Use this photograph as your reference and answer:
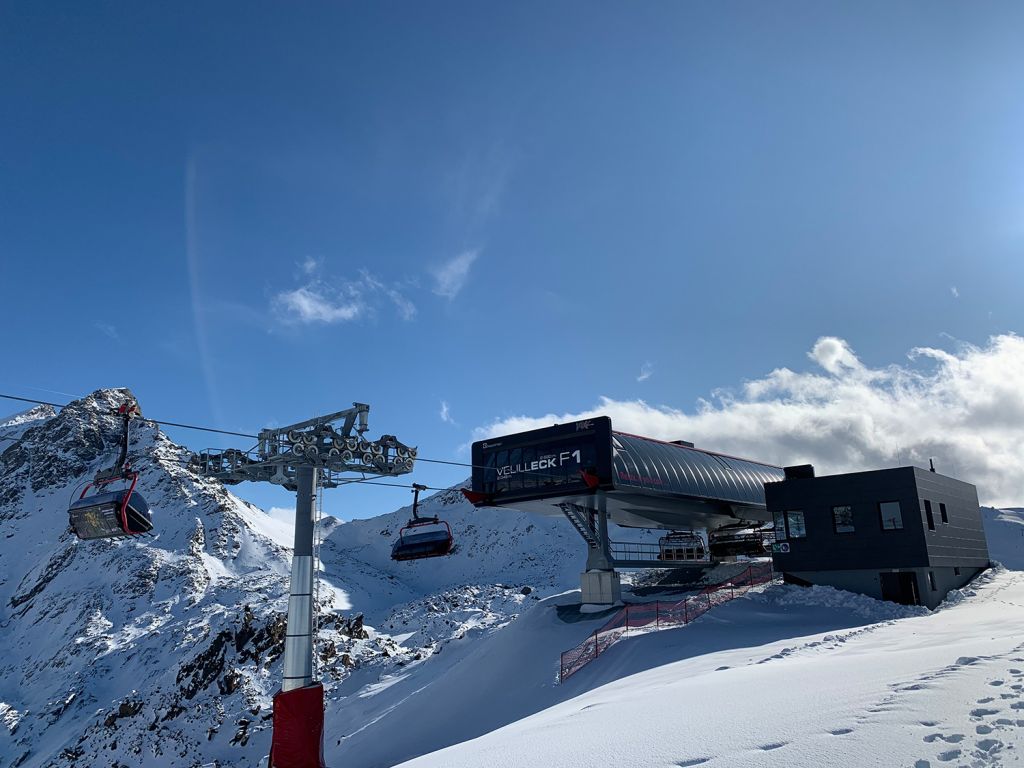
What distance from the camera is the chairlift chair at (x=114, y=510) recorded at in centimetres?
2028

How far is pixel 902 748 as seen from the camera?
687cm

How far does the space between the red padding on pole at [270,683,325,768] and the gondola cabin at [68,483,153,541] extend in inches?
262

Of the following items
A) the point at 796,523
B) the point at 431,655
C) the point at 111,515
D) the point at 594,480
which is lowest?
the point at 431,655

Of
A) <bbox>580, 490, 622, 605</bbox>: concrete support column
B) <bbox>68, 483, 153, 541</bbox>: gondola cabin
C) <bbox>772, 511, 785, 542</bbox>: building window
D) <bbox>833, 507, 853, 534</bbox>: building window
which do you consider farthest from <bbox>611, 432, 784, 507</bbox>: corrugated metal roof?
<bbox>68, 483, 153, 541</bbox>: gondola cabin

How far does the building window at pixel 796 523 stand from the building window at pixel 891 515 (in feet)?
12.1

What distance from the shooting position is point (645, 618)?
30891 mm

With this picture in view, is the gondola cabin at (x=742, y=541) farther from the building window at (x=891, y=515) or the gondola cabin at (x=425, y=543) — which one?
the gondola cabin at (x=425, y=543)

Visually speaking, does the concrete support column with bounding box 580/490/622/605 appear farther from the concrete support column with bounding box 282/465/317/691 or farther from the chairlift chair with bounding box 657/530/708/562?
the concrete support column with bounding box 282/465/317/691

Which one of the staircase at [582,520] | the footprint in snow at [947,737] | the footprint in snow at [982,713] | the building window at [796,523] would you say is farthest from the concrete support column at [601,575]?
the footprint in snow at [947,737]

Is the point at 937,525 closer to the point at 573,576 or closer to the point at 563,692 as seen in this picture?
the point at 563,692

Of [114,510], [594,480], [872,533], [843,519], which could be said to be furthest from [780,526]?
[114,510]

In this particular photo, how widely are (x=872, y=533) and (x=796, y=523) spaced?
365cm

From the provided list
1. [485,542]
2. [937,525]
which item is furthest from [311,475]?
[485,542]

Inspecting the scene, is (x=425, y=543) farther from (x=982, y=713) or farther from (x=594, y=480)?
(x=982, y=713)
